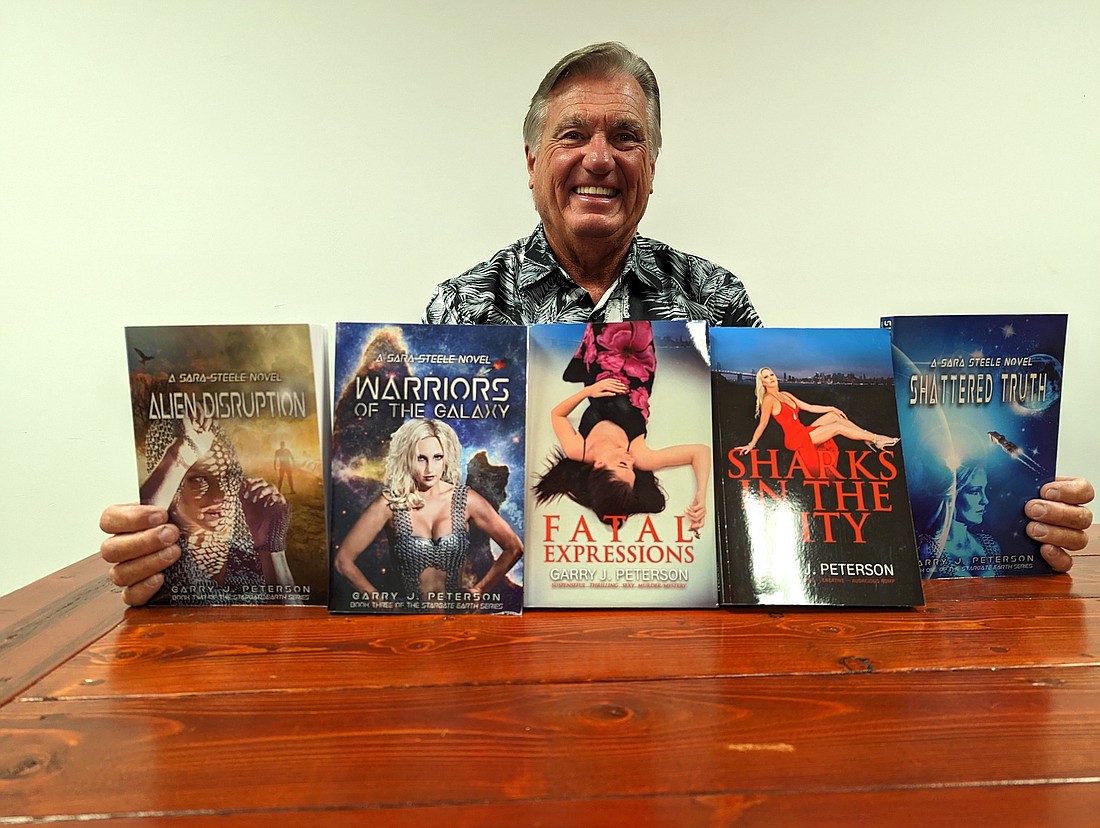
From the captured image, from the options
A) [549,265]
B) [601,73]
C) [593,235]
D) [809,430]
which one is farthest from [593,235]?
[809,430]

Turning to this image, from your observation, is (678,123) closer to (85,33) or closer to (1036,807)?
(85,33)

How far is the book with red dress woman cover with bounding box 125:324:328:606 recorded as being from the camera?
72 centimetres

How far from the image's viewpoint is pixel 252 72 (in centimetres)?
170

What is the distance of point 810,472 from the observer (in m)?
0.73

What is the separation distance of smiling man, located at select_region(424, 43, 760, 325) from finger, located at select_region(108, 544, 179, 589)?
79cm

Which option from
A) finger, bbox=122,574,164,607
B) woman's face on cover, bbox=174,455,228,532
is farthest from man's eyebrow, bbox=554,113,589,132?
finger, bbox=122,574,164,607

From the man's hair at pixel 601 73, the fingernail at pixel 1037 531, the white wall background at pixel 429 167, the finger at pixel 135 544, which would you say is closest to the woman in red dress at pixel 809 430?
the fingernail at pixel 1037 531

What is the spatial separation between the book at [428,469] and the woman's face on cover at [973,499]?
0.51 meters

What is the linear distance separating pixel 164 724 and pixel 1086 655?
29.7 inches

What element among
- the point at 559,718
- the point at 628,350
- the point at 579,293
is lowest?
the point at 559,718

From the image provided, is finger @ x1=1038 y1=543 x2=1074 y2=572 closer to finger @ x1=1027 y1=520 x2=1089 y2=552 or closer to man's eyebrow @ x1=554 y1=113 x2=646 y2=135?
finger @ x1=1027 y1=520 x2=1089 y2=552

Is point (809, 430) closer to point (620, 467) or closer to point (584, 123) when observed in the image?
point (620, 467)

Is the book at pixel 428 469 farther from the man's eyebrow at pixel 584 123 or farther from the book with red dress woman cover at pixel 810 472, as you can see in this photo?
the man's eyebrow at pixel 584 123

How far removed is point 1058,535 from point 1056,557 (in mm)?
29
